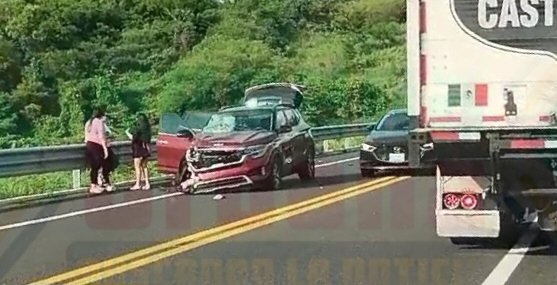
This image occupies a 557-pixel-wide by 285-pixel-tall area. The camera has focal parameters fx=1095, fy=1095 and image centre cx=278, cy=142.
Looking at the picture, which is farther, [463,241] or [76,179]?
[76,179]

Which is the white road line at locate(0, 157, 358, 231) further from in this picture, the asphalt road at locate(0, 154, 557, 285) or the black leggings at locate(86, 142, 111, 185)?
the black leggings at locate(86, 142, 111, 185)

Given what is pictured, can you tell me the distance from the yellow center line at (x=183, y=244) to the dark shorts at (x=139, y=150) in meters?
4.29

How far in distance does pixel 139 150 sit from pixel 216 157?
2.08 meters

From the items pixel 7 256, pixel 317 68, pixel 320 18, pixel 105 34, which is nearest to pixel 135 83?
pixel 105 34

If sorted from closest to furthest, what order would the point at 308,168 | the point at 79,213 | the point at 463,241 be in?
the point at 463,241
the point at 79,213
the point at 308,168

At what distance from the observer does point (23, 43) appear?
3922 centimetres

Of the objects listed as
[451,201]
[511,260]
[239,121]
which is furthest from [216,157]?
[511,260]

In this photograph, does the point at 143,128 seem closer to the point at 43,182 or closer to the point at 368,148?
the point at 43,182

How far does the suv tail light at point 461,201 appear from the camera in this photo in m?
10.8

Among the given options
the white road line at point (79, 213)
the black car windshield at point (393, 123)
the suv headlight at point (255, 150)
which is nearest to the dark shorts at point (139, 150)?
the white road line at point (79, 213)

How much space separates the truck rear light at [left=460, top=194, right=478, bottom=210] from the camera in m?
10.8

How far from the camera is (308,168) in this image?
2177 centimetres

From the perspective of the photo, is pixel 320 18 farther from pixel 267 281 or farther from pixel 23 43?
pixel 267 281

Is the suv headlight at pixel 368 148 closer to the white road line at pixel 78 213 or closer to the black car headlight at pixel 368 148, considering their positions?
the black car headlight at pixel 368 148
